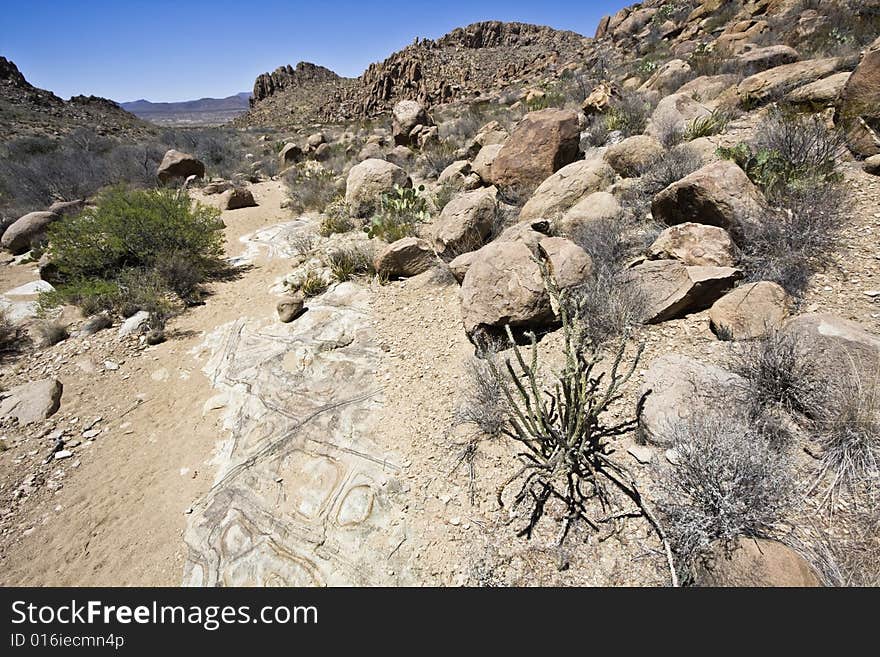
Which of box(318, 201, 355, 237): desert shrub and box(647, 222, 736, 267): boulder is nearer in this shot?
box(647, 222, 736, 267): boulder

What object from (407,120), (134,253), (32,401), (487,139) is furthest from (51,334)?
(407,120)

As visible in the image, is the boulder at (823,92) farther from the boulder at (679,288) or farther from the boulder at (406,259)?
the boulder at (406,259)

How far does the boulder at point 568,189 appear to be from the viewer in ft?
15.6

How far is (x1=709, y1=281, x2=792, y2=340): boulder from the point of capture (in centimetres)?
259

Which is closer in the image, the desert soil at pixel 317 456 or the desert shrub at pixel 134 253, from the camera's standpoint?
the desert soil at pixel 317 456

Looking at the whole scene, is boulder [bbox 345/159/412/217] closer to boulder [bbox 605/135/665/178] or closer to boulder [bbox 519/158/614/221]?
boulder [bbox 519/158/614/221]

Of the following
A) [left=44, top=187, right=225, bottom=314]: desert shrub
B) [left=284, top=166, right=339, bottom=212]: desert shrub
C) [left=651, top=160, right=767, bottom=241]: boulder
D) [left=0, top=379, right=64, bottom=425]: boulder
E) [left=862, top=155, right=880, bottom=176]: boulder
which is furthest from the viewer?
[left=284, top=166, right=339, bottom=212]: desert shrub

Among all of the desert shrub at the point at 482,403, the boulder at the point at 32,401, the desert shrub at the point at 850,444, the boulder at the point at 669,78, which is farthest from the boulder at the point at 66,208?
the boulder at the point at 669,78

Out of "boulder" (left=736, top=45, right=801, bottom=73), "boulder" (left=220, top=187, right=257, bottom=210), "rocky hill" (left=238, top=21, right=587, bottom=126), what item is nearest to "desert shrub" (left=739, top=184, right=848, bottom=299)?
"boulder" (left=736, top=45, right=801, bottom=73)

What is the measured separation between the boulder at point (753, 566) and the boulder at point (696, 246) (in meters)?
2.26

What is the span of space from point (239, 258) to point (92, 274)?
2.20m

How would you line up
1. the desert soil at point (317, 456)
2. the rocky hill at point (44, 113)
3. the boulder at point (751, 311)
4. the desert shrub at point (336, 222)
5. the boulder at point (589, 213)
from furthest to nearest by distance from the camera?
the rocky hill at point (44, 113), the desert shrub at point (336, 222), the boulder at point (589, 213), the boulder at point (751, 311), the desert soil at point (317, 456)

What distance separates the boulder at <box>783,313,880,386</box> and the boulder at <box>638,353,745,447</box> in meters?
0.43

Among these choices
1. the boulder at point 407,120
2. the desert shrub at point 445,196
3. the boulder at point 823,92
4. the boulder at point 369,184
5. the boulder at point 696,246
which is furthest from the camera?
the boulder at point 407,120
